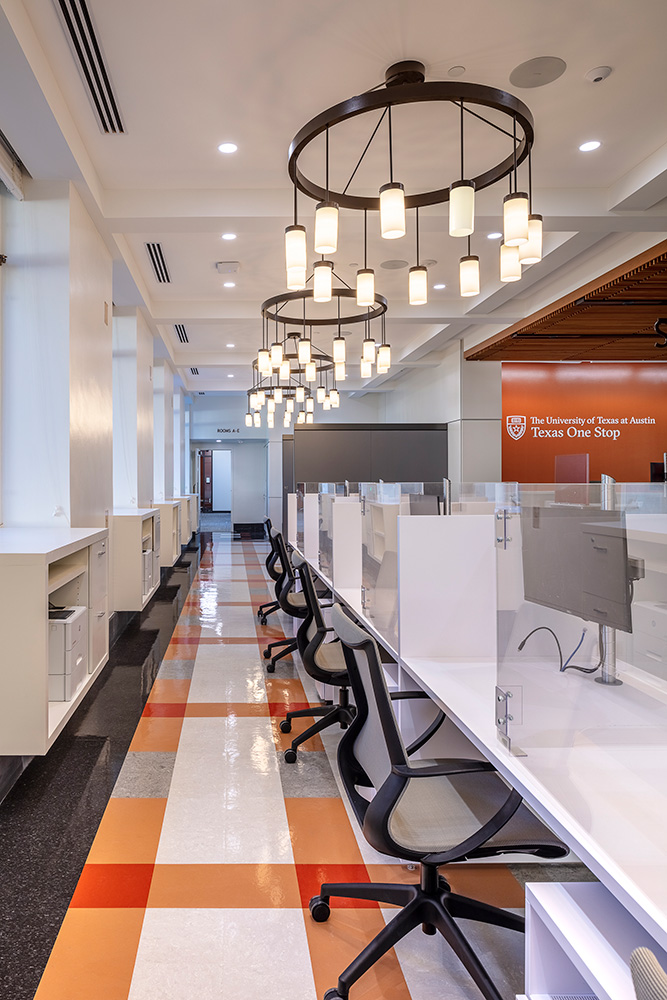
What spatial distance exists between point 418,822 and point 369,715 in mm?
310

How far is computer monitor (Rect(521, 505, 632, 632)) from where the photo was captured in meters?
1.58

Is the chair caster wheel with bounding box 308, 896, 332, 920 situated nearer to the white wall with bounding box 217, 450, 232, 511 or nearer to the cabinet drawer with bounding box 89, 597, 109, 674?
the cabinet drawer with bounding box 89, 597, 109, 674

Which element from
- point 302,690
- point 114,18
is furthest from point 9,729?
point 114,18

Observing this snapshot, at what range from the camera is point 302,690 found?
14.8 feet

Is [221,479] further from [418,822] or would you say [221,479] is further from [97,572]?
[418,822]

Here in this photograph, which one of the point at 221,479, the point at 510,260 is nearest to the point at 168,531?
the point at 510,260

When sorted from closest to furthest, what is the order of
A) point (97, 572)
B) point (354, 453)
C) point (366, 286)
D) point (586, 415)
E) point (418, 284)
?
point (418, 284) < point (366, 286) < point (97, 572) < point (586, 415) < point (354, 453)

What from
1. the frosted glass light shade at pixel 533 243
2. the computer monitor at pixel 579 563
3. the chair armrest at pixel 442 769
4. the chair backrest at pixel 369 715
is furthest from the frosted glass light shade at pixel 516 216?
the chair armrest at pixel 442 769

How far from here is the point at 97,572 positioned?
159 inches

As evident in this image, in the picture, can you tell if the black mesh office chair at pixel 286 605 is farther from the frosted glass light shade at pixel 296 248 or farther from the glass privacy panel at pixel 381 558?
the frosted glass light shade at pixel 296 248

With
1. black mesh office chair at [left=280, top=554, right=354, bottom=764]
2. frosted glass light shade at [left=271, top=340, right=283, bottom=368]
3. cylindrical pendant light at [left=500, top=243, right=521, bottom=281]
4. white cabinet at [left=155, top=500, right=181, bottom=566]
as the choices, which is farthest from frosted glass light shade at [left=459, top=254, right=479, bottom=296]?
white cabinet at [left=155, top=500, right=181, bottom=566]

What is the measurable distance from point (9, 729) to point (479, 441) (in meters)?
9.34

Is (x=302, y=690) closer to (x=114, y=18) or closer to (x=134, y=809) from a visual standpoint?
(x=134, y=809)

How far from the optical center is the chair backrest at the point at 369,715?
178 cm
